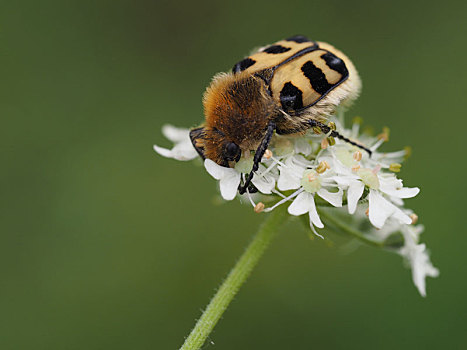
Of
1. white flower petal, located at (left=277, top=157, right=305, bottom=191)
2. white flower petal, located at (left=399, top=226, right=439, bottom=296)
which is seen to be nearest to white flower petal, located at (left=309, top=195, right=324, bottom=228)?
white flower petal, located at (left=277, top=157, right=305, bottom=191)

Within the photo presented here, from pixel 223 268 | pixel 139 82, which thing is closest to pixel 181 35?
pixel 139 82

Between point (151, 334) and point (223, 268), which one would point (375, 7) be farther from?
point (151, 334)

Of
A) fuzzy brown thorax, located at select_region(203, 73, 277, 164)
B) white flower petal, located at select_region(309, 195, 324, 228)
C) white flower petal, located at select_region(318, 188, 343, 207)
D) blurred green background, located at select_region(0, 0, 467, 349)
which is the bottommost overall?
blurred green background, located at select_region(0, 0, 467, 349)

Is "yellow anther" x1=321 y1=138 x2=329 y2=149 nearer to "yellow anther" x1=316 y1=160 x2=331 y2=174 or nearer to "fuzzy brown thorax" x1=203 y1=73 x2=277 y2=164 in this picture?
"yellow anther" x1=316 y1=160 x2=331 y2=174

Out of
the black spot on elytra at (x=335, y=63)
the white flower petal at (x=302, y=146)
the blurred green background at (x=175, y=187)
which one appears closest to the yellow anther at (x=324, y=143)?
the white flower petal at (x=302, y=146)

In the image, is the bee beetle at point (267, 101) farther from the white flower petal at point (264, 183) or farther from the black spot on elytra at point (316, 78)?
the white flower petal at point (264, 183)
